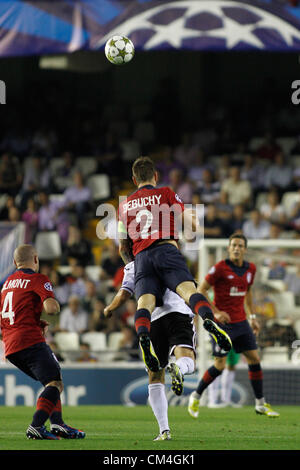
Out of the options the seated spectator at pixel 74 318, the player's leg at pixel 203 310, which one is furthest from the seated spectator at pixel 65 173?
the player's leg at pixel 203 310

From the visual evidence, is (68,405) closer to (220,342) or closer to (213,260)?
(213,260)

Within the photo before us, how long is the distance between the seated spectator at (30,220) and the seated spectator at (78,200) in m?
0.69

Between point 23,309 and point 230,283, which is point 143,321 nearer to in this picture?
point 23,309

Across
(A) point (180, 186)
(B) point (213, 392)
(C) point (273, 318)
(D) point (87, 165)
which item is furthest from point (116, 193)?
(B) point (213, 392)

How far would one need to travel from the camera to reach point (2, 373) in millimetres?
13961

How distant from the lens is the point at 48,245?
57.9 ft

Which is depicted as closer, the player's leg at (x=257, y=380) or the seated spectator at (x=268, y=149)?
the player's leg at (x=257, y=380)

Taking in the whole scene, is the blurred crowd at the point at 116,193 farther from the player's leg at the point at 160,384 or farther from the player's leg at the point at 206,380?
the player's leg at the point at 160,384

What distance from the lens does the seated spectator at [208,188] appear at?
57.7 feet

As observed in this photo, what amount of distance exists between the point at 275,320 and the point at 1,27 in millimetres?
6493

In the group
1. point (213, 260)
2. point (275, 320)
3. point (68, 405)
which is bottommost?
point (68, 405)

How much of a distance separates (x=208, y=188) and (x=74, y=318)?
3.89 meters

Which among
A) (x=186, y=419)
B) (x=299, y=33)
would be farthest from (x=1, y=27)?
(x=186, y=419)

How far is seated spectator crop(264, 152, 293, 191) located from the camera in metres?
18.1
